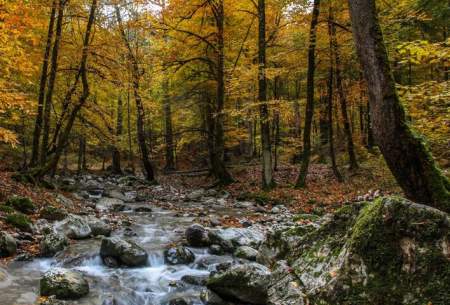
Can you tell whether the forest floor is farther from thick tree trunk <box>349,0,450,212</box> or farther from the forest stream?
thick tree trunk <box>349,0,450,212</box>

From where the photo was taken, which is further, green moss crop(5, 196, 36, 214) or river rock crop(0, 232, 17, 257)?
green moss crop(5, 196, 36, 214)

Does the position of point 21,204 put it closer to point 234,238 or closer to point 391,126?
point 234,238

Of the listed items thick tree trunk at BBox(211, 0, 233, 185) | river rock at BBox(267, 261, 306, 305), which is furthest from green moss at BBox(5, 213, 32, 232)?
thick tree trunk at BBox(211, 0, 233, 185)

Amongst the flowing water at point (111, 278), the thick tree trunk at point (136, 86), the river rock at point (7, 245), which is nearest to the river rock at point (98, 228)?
the flowing water at point (111, 278)

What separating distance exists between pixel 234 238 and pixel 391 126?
472 centimetres

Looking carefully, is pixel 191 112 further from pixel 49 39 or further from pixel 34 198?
pixel 34 198

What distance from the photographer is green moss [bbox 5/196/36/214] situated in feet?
32.5

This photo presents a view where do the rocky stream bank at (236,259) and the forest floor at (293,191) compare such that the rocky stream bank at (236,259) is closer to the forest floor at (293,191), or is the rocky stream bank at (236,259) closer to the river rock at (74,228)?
the river rock at (74,228)

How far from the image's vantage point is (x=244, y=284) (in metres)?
5.27

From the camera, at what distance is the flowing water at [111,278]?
5.94 meters

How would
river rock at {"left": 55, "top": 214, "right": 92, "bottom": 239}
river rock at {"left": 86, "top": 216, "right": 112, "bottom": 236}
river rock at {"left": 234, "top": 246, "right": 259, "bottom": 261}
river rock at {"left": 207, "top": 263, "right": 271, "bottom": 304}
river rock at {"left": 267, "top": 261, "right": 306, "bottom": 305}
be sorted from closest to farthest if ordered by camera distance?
river rock at {"left": 267, "top": 261, "right": 306, "bottom": 305}, river rock at {"left": 207, "top": 263, "right": 271, "bottom": 304}, river rock at {"left": 234, "top": 246, "right": 259, "bottom": 261}, river rock at {"left": 55, "top": 214, "right": 92, "bottom": 239}, river rock at {"left": 86, "top": 216, "right": 112, "bottom": 236}

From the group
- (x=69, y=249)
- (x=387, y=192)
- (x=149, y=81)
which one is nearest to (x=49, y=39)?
(x=149, y=81)

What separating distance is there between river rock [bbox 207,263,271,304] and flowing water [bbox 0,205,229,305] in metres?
0.51

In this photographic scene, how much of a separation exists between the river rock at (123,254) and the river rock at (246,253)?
1900 millimetres
